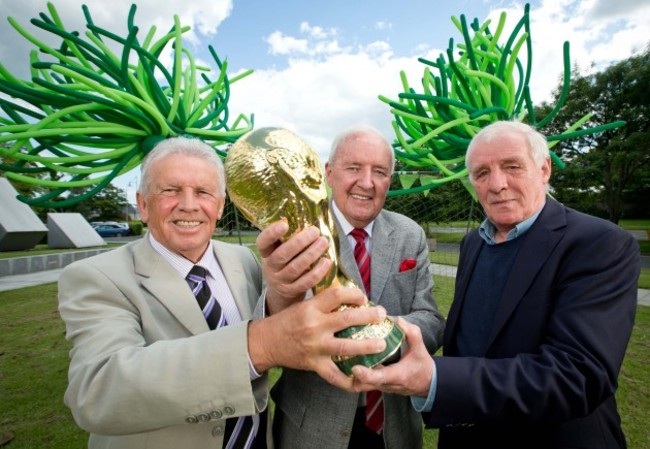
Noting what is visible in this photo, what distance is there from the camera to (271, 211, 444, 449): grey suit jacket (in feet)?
4.85

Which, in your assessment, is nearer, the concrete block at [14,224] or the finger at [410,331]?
the finger at [410,331]

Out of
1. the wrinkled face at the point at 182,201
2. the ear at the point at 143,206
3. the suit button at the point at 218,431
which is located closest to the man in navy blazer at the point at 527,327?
the suit button at the point at 218,431

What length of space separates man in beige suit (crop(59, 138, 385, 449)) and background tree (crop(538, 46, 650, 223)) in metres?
20.3

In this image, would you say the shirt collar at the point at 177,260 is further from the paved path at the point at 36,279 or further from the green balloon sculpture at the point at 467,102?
the paved path at the point at 36,279

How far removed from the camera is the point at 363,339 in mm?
857

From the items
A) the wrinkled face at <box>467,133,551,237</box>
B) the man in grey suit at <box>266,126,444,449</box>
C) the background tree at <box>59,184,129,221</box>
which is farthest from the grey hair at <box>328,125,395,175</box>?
the background tree at <box>59,184,129,221</box>

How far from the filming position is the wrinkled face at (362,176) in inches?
72.3

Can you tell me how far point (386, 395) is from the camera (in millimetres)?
1571

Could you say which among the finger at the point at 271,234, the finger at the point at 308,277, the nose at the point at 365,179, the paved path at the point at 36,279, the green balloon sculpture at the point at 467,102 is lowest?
the paved path at the point at 36,279

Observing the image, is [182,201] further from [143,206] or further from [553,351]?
[553,351]

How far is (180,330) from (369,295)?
86cm

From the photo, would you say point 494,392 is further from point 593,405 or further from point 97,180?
point 97,180

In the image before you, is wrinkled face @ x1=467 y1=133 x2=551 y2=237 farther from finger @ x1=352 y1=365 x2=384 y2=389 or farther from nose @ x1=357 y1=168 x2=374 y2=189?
finger @ x1=352 y1=365 x2=384 y2=389

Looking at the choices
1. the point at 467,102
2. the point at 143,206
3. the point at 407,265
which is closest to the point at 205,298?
the point at 143,206
